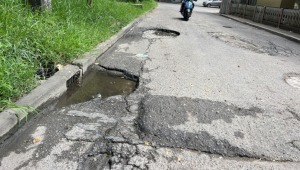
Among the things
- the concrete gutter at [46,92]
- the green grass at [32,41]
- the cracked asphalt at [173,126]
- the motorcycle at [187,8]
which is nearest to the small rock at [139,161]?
the cracked asphalt at [173,126]

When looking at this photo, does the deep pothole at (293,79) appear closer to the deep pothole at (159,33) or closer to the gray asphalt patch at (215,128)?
the gray asphalt patch at (215,128)

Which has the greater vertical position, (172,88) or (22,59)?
(22,59)

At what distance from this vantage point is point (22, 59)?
11.2ft

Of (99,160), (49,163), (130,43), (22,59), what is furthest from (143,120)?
(130,43)

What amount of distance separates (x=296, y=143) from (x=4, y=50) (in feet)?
11.5

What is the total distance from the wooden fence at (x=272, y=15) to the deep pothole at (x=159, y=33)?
6.41m

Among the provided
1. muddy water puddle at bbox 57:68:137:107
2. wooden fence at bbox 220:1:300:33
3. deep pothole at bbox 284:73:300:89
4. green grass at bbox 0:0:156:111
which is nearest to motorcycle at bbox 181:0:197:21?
wooden fence at bbox 220:1:300:33

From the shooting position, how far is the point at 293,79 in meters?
5.03

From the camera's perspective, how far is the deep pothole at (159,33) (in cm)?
852

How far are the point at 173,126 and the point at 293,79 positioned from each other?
10.9 feet

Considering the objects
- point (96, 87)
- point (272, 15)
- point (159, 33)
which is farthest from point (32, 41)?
point (272, 15)

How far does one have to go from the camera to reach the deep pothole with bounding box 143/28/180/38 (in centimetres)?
852

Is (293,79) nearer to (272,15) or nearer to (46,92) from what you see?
(46,92)

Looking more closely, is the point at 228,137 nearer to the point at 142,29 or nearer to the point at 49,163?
the point at 49,163
